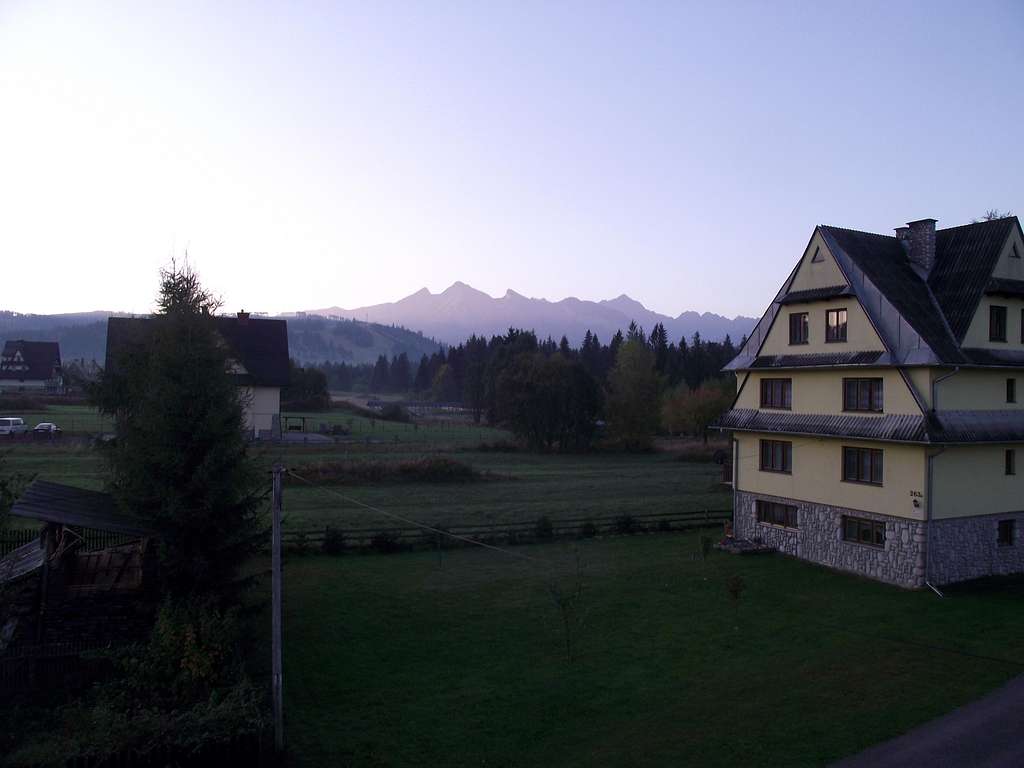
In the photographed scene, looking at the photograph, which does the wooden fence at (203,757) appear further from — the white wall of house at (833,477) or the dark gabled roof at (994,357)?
the dark gabled roof at (994,357)

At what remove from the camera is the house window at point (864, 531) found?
81.1ft

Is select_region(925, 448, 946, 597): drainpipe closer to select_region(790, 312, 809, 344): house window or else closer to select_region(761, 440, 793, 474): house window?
select_region(761, 440, 793, 474): house window

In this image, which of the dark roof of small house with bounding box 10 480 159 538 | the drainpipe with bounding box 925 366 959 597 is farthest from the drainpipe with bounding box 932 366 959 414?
the dark roof of small house with bounding box 10 480 159 538

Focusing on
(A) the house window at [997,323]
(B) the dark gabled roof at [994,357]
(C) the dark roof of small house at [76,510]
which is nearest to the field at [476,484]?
(C) the dark roof of small house at [76,510]

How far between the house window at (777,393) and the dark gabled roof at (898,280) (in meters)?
4.61

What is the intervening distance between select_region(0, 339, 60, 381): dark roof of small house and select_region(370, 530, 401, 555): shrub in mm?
95251

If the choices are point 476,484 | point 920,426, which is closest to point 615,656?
point 920,426

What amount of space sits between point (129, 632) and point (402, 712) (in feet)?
21.5

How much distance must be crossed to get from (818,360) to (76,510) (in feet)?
75.8

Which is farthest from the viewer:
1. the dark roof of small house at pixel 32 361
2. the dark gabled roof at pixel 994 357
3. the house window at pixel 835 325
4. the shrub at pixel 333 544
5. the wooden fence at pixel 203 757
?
A: the dark roof of small house at pixel 32 361

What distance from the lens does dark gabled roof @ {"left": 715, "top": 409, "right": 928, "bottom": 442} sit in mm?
23219

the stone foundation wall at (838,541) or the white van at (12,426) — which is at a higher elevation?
the white van at (12,426)

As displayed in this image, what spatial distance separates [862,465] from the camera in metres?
25.3

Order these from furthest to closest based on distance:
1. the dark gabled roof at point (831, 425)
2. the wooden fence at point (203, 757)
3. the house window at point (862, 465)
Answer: the house window at point (862, 465)
the dark gabled roof at point (831, 425)
the wooden fence at point (203, 757)
